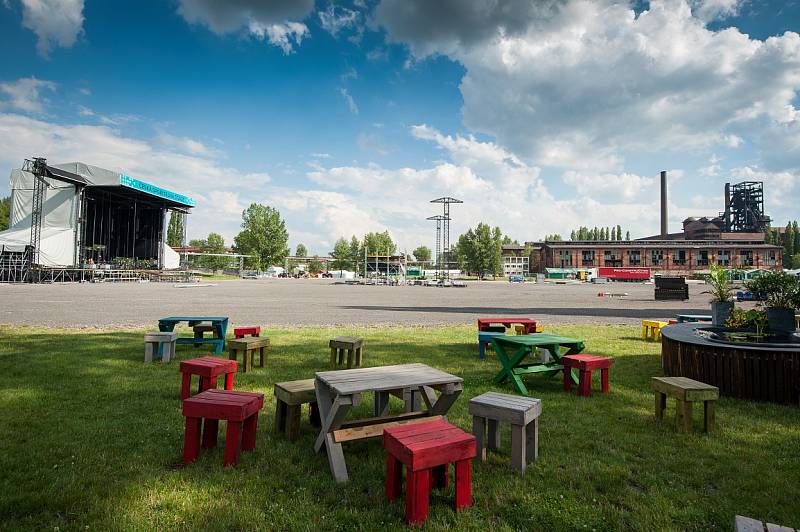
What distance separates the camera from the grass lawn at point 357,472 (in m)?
3.13

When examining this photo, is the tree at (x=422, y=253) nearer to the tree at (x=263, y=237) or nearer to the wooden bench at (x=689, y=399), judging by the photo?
the tree at (x=263, y=237)

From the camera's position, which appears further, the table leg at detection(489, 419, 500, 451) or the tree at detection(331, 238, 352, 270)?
the tree at detection(331, 238, 352, 270)

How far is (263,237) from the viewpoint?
86625 mm

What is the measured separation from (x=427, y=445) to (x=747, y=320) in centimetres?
711

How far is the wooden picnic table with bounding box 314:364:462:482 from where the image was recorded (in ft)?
12.2

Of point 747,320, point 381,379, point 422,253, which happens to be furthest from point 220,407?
point 422,253

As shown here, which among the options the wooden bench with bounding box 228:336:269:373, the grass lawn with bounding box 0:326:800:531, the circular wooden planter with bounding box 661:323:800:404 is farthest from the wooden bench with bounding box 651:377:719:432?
the wooden bench with bounding box 228:336:269:373

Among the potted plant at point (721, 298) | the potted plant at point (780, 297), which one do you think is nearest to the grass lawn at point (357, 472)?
the potted plant at point (780, 297)

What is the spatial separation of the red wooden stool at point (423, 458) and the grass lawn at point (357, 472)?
0.13 m

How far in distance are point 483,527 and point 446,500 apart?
452 mm

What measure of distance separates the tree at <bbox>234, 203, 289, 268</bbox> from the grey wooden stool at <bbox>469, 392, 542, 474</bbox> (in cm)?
8689

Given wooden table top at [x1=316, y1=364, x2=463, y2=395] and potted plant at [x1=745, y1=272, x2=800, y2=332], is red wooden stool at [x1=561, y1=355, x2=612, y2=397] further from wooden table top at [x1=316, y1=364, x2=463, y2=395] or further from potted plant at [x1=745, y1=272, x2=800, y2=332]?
potted plant at [x1=745, y1=272, x2=800, y2=332]

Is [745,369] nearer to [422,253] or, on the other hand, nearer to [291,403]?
[291,403]

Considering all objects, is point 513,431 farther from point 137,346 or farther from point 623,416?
point 137,346
